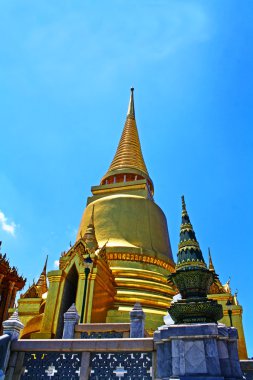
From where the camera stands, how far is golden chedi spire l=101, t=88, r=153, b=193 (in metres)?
24.2

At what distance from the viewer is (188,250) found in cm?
592

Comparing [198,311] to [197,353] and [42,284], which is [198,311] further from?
[42,284]

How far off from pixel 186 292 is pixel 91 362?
1.78 metres

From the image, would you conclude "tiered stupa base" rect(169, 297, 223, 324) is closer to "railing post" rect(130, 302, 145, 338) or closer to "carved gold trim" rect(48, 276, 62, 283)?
"railing post" rect(130, 302, 145, 338)

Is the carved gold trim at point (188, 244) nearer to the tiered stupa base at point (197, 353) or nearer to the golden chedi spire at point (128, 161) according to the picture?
the tiered stupa base at point (197, 353)

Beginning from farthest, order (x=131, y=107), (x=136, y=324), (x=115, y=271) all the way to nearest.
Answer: (x=131, y=107) → (x=115, y=271) → (x=136, y=324)

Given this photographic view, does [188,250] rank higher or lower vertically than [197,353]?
higher

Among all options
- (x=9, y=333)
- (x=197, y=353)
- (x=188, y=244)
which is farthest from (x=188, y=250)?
(x=9, y=333)

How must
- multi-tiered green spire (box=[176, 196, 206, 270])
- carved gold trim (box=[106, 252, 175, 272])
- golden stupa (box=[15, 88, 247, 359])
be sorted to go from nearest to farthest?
multi-tiered green spire (box=[176, 196, 206, 270]), golden stupa (box=[15, 88, 247, 359]), carved gold trim (box=[106, 252, 175, 272])

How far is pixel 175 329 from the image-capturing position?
4.67 m

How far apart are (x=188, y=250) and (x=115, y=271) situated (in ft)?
33.5

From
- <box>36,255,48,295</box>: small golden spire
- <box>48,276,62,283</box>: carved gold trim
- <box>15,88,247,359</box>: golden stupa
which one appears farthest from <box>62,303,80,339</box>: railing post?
<box>36,255,48,295</box>: small golden spire

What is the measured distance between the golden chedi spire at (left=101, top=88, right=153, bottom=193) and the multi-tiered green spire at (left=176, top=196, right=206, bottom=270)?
17510 mm

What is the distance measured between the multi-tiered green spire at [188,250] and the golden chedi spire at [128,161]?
57.4ft
